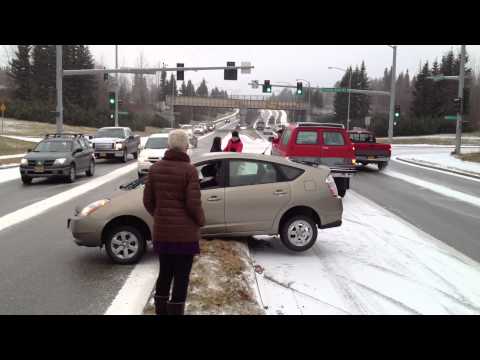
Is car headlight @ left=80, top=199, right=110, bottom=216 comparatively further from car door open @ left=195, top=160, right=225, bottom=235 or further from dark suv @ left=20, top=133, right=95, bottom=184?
dark suv @ left=20, top=133, right=95, bottom=184

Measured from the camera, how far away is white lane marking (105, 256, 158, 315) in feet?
18.1

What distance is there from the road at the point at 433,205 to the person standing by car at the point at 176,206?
5628 mm

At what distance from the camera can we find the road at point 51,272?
18.6ft

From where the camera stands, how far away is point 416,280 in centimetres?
680

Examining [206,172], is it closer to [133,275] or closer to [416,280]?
[133,275]

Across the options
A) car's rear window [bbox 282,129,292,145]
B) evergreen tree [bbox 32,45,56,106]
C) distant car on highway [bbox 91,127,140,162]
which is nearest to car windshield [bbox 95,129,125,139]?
distant car on highway [bbox 91,127,140,162]

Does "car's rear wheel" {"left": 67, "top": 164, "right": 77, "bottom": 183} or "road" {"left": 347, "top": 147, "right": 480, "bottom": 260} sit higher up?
"car's rear wheel" {"left": 67, "top": 164, "right": 77, "bottom": 183}

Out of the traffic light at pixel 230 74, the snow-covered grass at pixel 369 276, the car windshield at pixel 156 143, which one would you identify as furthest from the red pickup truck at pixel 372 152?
the traffic light at pixel 230 74

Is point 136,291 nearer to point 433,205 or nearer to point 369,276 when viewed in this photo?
point 369,276

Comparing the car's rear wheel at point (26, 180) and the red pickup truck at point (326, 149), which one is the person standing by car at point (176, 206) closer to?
A: the red pickup truck at point (326, 149)

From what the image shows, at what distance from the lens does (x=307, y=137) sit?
47.1 feet

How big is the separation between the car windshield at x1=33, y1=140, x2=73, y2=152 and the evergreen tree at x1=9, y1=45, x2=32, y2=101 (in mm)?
72180
